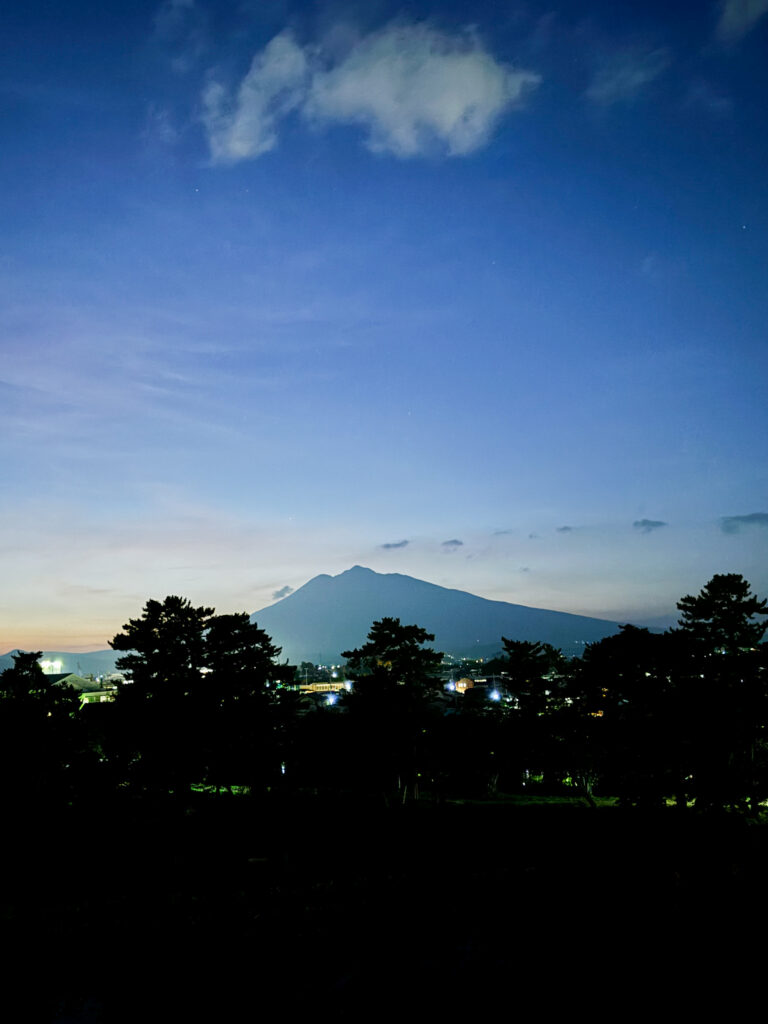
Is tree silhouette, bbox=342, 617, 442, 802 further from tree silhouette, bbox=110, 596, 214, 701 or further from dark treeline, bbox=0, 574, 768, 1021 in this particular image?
tree silhouette, bbox=110, 596, 214, 701

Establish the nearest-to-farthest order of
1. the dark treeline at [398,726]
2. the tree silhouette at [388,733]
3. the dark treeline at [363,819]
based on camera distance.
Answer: the dark treeline at [363,819] < the dark treeline at [398,726] < the tree silhouette at [388,733]

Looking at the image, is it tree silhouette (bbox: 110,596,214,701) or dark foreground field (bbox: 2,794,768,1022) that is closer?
dark foreground field (bbox: 2,794,768,1022)

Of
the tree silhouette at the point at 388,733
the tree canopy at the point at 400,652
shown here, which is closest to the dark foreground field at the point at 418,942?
the tree silhouette at the point at 388,733

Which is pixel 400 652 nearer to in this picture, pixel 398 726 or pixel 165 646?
pixel 398 726

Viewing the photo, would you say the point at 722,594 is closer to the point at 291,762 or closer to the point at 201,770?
the point at 291,762

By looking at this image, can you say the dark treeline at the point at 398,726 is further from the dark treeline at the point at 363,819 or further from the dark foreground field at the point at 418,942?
the dark foreground field at the point at 418,942

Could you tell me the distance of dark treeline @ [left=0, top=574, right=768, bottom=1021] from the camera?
6.82m

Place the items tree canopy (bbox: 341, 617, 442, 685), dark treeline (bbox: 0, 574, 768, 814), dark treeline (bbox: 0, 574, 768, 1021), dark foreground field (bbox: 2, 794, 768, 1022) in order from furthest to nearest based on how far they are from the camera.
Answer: tree canopy (bbox: 341, 617, 442, 685), dark treeline (bbox: 0, 574, 768, 814), dark treeline (bbox: 0, 574, 768, 1021), dark foreground field (bbox: 2, 794, 768, 1022)

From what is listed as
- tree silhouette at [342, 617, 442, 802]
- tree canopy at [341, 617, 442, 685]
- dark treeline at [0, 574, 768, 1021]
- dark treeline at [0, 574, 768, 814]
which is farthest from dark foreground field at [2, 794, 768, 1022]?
tree canopy at [341, 617, 442, 685]

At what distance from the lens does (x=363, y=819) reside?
17.9 meters

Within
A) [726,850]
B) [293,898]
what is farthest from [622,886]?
[293,898]

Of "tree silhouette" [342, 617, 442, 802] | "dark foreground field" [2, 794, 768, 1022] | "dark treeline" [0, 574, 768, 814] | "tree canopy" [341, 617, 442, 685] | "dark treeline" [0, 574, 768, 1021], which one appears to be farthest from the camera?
"tree canopy" [341, 617, 442, 685]

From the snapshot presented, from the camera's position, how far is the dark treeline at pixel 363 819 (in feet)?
22.4

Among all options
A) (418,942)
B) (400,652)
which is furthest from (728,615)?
(418,942)
